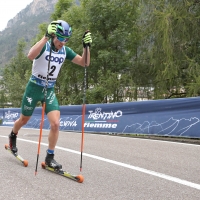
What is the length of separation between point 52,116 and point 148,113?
19.3 ft

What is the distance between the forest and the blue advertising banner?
2672 mm

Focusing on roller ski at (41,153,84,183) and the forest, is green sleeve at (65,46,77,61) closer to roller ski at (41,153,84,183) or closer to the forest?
roller ski at (41,153,84,183)

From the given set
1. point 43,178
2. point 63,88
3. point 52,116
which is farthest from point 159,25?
point 63,88

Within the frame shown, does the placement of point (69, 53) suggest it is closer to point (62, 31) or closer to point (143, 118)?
point (62, 31)

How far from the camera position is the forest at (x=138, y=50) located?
41.2 ft


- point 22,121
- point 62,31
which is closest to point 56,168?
point 22,121

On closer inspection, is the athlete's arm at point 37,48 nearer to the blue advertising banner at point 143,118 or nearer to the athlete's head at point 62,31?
the athlete's head at point 62,31

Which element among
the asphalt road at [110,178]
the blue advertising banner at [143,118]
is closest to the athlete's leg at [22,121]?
the asphalt road at [110,178]

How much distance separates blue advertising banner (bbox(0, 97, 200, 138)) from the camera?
8.72m

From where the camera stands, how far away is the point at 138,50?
15.3 metres

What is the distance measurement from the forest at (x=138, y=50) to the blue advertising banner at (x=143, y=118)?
267cm

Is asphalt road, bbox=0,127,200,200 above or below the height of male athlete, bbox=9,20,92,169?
below

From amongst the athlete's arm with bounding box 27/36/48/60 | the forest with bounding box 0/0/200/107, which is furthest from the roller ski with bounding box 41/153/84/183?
the forest with bounding box 0/0/200/107

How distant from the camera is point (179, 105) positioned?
9023mm
